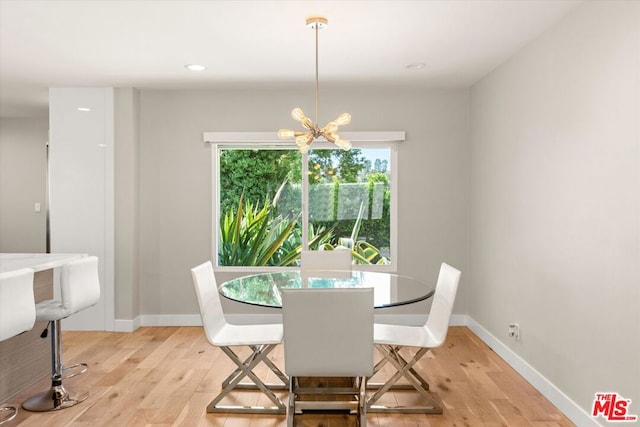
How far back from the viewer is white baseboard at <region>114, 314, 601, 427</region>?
2.95 metres

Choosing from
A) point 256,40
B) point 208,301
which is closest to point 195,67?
point 256,40

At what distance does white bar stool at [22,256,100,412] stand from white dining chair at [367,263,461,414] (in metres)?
1.91

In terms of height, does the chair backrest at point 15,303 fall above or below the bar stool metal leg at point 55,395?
above

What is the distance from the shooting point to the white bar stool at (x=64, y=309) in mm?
2977

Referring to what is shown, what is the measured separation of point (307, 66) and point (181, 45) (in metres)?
1.08

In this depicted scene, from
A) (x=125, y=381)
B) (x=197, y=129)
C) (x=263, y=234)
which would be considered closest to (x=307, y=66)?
(x=197, y=129)

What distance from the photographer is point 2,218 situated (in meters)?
6.73

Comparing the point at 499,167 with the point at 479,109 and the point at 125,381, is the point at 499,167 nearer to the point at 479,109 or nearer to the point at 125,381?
the point at 479,109

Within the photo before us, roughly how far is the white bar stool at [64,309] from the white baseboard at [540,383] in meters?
3.07

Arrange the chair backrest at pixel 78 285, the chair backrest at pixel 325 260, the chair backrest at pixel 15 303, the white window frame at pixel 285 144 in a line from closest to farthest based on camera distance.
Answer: the chair backrest at pixel 15 303, the chair backrest at pixel 78 285, the chair backrest at pixel 325 260, the white window frame at pixel 285 144

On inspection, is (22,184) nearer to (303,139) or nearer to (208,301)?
(208,301)

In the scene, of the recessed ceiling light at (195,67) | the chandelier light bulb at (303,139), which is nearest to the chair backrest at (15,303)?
the chandelier light bulb at (303,139)

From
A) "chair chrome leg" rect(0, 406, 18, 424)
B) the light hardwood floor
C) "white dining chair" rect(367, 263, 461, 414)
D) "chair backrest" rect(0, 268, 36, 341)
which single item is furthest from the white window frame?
A: "chair backrest" rect(0, 268, 36, 341)
